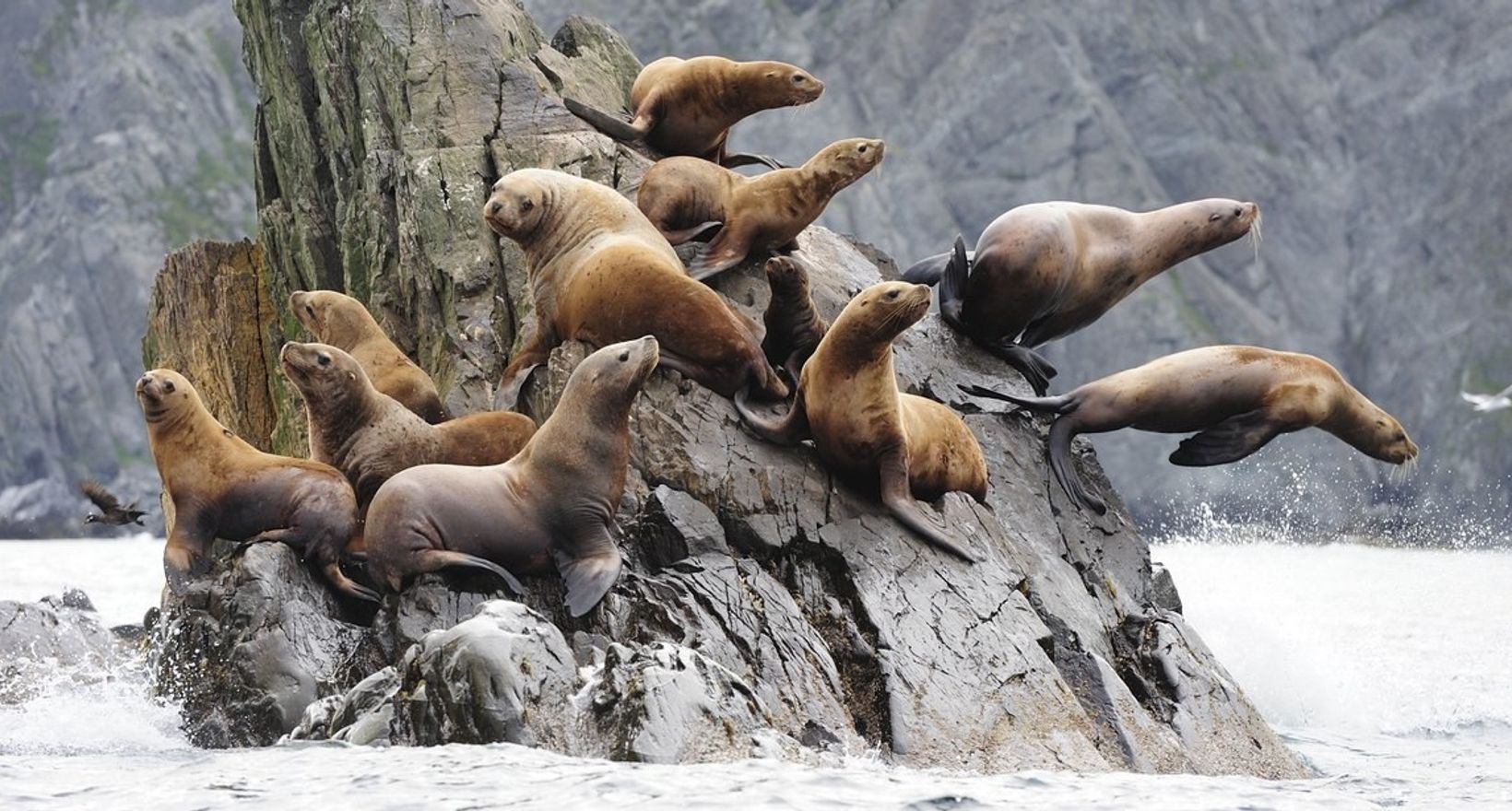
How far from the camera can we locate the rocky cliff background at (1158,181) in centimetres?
5622

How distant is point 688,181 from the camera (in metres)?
10.7

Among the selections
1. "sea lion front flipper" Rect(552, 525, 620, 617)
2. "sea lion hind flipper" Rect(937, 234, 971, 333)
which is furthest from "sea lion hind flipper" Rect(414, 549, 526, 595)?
"sea lion hind flipper" Rect(937, 234, 971, 333)

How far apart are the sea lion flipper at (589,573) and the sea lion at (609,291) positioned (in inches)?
56.9

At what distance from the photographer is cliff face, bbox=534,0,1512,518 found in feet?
186

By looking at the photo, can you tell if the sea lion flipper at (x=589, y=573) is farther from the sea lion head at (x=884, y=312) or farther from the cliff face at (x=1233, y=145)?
the cliff face at (x=1233, y=145)

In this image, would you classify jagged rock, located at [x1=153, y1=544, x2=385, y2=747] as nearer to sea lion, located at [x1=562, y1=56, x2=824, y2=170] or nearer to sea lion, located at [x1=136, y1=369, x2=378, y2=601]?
sea lion, located at [x1=136, y1=369, x2=378, y2=601]

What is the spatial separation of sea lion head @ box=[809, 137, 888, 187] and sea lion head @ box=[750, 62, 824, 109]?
43.4 inches

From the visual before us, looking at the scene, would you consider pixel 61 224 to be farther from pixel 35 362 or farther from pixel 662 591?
pixel 662 591

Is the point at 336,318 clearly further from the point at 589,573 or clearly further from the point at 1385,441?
the point at 1385,441

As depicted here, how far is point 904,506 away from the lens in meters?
8.73

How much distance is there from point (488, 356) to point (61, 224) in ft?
214

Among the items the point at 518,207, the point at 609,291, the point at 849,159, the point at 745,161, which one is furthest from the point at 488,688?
the point at 745,161

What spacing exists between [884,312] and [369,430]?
2.56m

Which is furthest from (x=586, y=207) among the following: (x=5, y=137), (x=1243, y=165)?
(x=5, y=137)
